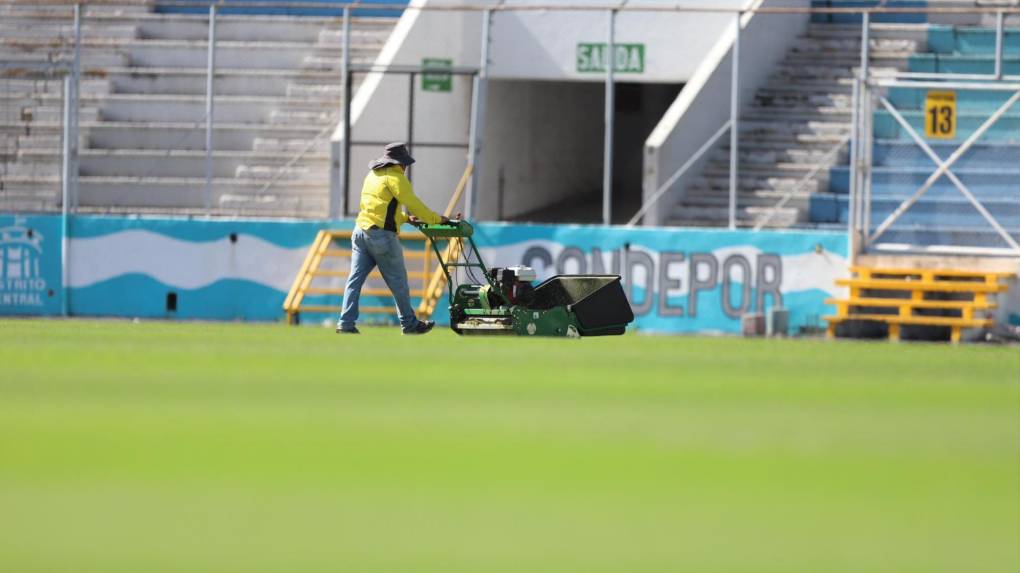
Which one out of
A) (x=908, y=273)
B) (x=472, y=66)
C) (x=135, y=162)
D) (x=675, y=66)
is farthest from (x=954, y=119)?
(x=135, y=162)

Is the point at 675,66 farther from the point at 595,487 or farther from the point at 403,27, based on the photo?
the point at 595,487

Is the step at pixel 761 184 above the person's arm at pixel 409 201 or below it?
above

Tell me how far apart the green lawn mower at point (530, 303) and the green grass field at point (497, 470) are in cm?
446

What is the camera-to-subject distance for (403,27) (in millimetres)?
25406


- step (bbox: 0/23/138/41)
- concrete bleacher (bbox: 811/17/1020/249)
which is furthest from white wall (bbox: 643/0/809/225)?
step (bbox: 0/23/138/41)

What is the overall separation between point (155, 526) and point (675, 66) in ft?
65.8

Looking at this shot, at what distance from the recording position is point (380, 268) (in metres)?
18.6

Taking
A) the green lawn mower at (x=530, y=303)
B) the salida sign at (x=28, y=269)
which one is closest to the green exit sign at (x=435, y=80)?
the salida sign at (x=28, y=269)

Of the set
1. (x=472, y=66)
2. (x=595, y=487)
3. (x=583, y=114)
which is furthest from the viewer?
(x=583, y=114)

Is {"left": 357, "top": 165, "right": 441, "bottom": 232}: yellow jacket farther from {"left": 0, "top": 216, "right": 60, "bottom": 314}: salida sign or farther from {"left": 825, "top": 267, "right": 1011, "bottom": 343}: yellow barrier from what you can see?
{"left": 0, "top": 216, "right": 60, "bottom": 314}: salida sign

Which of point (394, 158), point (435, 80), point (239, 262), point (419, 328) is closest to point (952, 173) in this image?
point (419, 328)

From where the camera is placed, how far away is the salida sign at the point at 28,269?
2317cm

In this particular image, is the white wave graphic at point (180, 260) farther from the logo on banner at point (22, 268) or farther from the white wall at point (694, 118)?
the white wall at point (694, 118)

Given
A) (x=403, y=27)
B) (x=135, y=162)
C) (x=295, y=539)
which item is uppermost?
(x=403, y=27)
